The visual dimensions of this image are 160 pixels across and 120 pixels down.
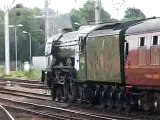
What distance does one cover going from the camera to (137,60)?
16.4 metres

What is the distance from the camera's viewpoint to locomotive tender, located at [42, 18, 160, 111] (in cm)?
1584

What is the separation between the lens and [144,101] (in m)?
16.5

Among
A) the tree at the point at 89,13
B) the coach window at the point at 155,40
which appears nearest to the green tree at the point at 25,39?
the tree at the point at 89,13

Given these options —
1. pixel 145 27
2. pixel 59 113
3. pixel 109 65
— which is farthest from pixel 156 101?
pixel 59 113

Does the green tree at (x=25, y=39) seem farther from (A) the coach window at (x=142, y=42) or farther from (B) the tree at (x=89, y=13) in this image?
(A) the coach window at (x=142, y=42)

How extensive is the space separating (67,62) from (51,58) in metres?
1.97

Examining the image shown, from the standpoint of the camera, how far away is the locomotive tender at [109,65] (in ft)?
52.0

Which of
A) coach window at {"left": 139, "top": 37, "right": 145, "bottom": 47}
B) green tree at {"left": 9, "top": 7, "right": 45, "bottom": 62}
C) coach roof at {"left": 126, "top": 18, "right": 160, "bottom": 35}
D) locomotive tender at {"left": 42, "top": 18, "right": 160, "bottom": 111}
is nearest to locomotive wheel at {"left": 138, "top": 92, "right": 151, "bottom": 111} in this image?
locomotive tender at {"left": 42, "top": 18, "right": 160, "bottom": 111}

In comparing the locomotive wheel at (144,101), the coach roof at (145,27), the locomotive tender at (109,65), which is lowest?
the locomotive wheel at (144,101)

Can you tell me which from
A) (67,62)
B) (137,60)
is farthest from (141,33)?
(67,62)

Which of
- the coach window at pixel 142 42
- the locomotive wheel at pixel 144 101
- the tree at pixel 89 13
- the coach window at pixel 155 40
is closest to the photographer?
the coach window at pixel 155 40

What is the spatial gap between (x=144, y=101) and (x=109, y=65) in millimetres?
2414

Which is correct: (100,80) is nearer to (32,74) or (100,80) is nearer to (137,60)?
(137,60)

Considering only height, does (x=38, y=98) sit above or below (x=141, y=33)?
below
